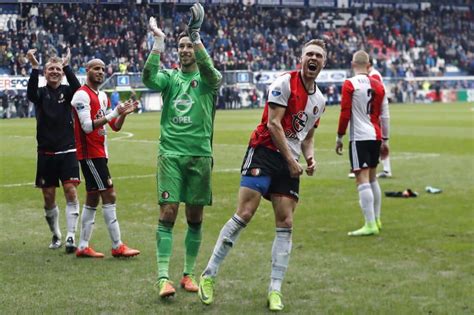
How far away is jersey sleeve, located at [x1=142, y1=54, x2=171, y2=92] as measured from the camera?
8305 mm

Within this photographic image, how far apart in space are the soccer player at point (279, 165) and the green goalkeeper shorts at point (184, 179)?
1.70ft

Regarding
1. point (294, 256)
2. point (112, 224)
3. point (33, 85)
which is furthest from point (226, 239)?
point (33, 85)

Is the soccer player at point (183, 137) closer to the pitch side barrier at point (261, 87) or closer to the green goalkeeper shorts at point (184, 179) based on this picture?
the green goalkeeper shorts at point (184, 179)

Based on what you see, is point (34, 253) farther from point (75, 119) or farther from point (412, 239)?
point (412, 239)

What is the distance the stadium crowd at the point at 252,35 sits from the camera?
4741cm

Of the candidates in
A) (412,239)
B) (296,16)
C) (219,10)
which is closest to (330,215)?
(412,239)

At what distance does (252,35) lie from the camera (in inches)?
2532

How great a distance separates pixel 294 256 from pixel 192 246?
1.95m

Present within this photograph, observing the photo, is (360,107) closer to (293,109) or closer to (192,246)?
(293,109)

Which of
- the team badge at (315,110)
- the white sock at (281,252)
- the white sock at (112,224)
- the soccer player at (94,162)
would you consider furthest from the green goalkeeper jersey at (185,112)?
the white sock at (112,224)

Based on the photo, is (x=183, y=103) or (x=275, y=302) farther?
(x=183, y=103)

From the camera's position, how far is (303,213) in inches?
550

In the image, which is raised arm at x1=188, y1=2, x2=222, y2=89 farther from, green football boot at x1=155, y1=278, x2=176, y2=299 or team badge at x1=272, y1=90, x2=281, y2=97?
green football boot at x1=155, y1=278, x2=176, y2=299

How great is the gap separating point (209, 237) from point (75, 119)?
2482mm
